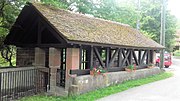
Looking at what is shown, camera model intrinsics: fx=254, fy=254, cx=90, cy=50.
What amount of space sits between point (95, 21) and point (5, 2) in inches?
199

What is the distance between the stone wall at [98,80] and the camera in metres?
10.4

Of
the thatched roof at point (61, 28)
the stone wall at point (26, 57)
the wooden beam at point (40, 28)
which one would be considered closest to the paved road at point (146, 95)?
the thatched roof at point (61, 28)

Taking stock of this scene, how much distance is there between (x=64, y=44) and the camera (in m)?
10.4

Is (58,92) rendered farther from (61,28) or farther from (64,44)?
(61,28)

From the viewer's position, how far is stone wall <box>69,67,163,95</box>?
10.4 m

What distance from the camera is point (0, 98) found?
31.8 feet

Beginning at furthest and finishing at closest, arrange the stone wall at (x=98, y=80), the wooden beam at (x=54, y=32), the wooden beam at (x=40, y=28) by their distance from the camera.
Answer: the wooden beam at (x=40, y=28) < the stone wall at (x=98, y=80) < the wooden beam at (x=54, y=32)

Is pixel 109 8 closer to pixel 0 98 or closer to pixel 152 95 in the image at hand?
pixel 152 95

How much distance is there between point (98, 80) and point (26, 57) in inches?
167

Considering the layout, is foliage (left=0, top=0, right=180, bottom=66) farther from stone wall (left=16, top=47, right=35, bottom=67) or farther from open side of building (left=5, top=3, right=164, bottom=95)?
stone wall (left=16, top=47, right=35, bottom=67)

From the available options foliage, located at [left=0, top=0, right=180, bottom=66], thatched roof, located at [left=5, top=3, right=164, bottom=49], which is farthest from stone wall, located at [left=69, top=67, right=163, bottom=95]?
foliage, located at [left=0, top=0, right=180, bottom=66]

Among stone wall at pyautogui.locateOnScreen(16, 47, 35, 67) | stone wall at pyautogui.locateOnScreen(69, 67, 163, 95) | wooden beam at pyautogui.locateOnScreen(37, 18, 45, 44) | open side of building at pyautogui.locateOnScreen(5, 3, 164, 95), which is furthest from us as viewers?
stone wall at pyautogui.locateOnScreen(16, 47, 35, 67)

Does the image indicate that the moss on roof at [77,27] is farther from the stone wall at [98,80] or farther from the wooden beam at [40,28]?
the stone wall at [98,80]

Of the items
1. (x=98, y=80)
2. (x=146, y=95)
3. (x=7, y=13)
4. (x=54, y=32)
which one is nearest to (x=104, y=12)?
(x=7, y=13)
